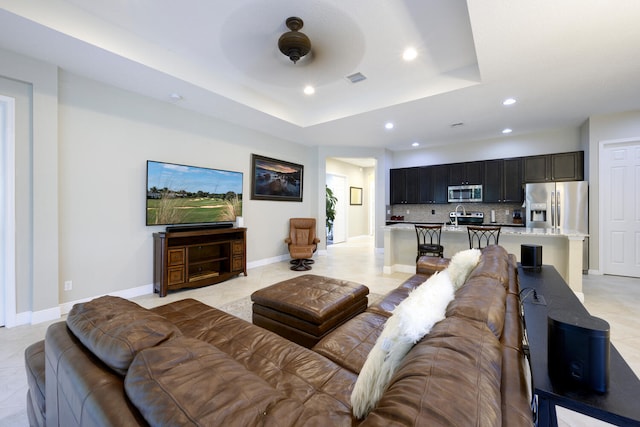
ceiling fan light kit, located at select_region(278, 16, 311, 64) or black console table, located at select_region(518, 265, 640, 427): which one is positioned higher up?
ceiling fan light kit, located at select_region(278, 16, 311, 64)

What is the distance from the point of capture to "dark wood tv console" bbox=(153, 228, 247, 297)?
3557 millimetres

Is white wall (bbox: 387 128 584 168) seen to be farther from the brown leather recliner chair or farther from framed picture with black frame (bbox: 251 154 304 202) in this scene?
the brown leather recliner chair

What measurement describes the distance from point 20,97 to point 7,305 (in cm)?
209

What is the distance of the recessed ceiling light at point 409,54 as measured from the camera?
118 inches

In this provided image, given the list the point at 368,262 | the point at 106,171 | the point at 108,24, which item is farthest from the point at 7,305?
the point at 368,262

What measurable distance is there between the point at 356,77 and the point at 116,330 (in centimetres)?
370

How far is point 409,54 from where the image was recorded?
3064mm

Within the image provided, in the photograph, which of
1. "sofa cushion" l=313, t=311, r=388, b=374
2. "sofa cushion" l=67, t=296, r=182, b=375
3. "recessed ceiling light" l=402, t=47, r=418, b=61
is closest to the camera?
"sofa cushion" l=67, t=296, r=182, b=375

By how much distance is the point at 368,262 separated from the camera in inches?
224

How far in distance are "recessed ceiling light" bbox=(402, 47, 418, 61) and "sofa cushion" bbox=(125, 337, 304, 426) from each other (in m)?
3.43

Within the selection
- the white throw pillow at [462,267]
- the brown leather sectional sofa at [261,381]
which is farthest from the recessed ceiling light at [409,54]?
the brown leather sectional sofa at [261,381]

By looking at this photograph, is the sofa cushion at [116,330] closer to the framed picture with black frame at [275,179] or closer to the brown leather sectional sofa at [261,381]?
the brown leather sectional sofa at [261,381]

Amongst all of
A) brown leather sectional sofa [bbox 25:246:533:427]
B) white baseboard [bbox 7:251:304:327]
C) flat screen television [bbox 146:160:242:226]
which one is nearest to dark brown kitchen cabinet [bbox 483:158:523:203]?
flat screen television [bbox 146:160:242:226]

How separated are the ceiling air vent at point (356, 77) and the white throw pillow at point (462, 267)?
8.73 ft
